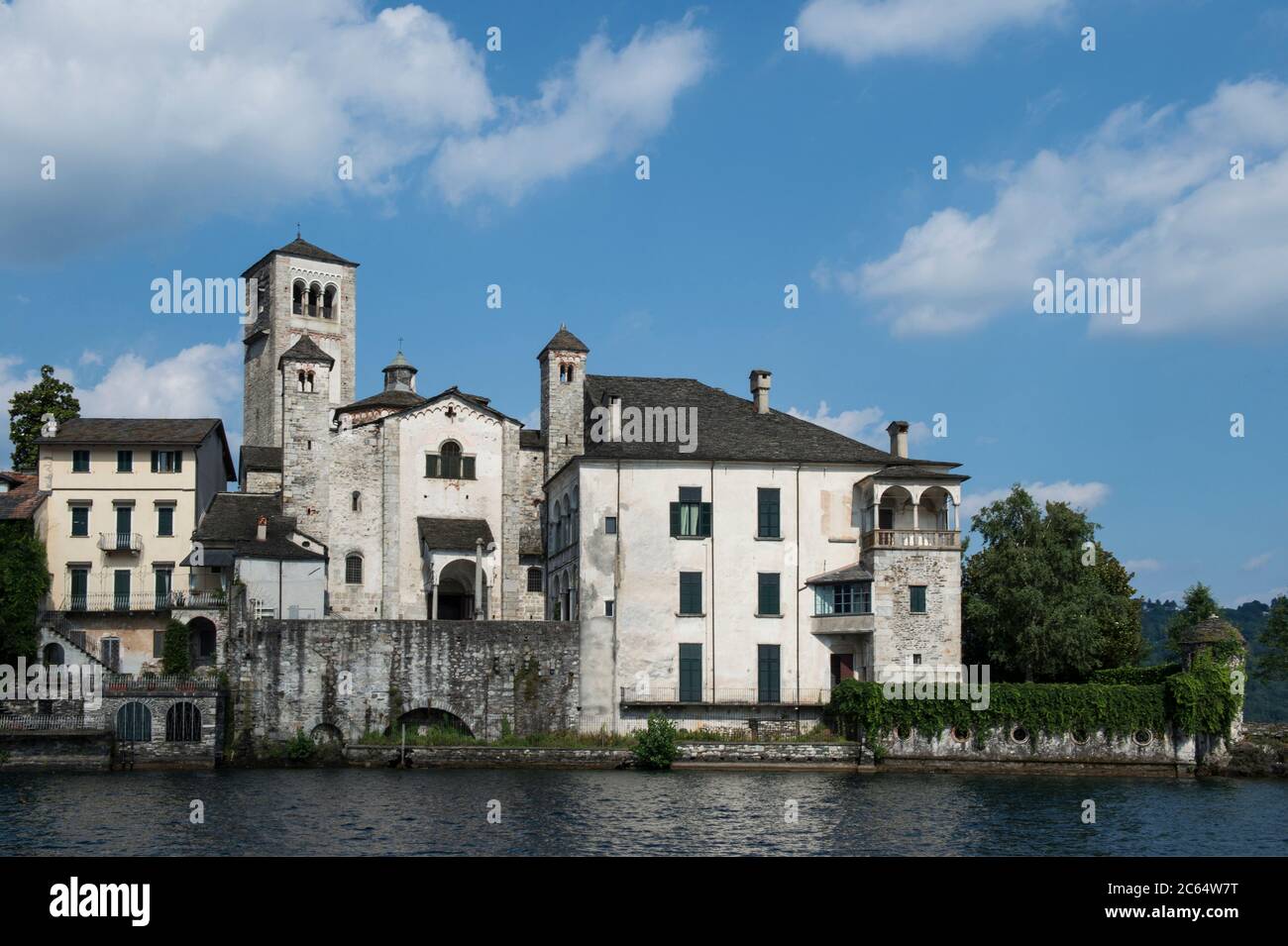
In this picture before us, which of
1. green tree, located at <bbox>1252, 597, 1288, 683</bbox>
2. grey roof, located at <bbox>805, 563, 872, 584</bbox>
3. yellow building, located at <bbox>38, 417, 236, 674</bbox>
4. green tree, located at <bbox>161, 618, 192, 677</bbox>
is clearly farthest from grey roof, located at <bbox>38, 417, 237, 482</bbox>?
green tree, located at <bbox>1252, 597, 1288, 683</bbox>

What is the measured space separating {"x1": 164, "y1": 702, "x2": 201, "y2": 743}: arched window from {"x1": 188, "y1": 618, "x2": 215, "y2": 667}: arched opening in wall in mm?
10826

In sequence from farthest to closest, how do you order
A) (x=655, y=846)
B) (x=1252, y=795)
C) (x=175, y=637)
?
(x=175, y=637)
(x=1252, y=795)
(x=655, y=846)

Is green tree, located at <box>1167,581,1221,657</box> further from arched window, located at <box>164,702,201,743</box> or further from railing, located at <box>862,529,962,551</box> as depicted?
arched window, located at <box>164,702,201,743</box>

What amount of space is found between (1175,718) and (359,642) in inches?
1218

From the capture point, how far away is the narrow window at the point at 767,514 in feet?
184

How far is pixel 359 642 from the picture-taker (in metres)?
52.3

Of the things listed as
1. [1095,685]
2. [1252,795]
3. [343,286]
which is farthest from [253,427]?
[1252,795]

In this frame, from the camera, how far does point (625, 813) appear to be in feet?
116

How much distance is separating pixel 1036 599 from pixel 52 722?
37.3 metres

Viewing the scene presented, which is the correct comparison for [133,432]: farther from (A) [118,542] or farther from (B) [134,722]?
(B) [134,722]

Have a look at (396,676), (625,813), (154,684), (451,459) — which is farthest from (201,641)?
(625,813)

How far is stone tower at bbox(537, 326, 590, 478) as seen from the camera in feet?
205

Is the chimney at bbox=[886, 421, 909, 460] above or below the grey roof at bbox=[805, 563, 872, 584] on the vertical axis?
above

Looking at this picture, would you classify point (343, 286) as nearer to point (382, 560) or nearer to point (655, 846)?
point (382, 560)
